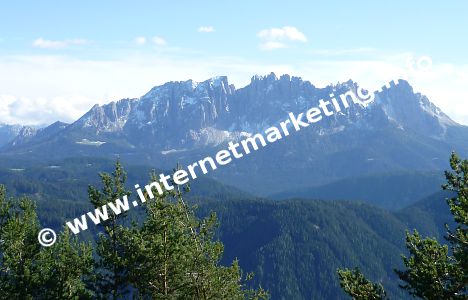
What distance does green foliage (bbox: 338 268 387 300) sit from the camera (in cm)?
3463

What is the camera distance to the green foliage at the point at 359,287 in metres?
34.6

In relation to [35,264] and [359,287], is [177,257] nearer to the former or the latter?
[359,287]

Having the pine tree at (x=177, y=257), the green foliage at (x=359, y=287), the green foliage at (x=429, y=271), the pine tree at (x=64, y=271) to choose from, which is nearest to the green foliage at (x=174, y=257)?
the pine tree at (x=177, y=257)

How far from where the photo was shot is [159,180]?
42594 mm

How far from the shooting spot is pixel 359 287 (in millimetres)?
35094

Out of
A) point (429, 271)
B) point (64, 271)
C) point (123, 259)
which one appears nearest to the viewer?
point (429, 271)

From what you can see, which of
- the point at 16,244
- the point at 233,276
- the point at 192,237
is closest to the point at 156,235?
the point at 192,237

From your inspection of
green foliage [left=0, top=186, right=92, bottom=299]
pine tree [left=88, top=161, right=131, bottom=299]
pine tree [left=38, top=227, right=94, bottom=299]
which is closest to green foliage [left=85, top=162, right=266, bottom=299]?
pine tree [left=88, top=161, right=131, bottom=299]

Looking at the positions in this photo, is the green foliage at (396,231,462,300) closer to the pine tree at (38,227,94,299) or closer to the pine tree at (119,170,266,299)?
the pine tree at (119,170,266,299)

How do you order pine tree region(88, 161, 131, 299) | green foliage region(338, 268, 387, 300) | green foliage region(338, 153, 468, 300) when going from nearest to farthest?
green foliage region(338, 153, 468, 300), green foliage region(338, 268, 387, 300), pine tree region(88, 161, 131, 299)

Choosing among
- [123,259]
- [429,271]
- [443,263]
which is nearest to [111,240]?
[123,259]

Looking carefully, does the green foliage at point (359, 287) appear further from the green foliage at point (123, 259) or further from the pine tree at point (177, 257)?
the green foliage at point (123, 259)

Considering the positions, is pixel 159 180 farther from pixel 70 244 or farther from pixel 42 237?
pixel 42 237

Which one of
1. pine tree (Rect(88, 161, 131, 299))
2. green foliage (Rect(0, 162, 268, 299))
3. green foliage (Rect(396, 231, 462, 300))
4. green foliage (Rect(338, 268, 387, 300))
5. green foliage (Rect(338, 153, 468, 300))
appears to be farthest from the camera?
pine tree (Rect(88, 161, 131, 299))
